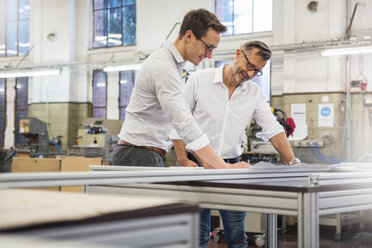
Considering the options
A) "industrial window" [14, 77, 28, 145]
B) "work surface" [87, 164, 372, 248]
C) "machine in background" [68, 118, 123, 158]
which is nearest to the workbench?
"work surface" [87, 164, 372, 248]

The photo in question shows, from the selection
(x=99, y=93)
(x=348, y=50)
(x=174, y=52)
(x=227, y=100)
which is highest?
(x=348, y=50)

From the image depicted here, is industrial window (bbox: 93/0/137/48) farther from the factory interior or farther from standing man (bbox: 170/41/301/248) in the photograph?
standing man (bbox: 170/41/301/248)

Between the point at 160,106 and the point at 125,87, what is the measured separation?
789 cm

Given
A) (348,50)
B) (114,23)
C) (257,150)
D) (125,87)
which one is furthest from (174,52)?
(114,23)

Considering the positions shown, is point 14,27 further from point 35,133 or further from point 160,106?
point 160,106

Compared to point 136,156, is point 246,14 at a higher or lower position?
higher

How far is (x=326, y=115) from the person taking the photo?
7.29 meters

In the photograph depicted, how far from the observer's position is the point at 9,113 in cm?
1080

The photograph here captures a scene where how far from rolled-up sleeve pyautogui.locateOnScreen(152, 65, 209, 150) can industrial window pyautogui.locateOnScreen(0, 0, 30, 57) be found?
995 centimetres

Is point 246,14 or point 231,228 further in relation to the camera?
point 246,14

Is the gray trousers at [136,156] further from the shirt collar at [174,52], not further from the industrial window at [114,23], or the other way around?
the industrial window at [114,23]

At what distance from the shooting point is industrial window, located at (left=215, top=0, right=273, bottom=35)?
8.35 metres

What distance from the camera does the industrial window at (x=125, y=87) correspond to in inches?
377

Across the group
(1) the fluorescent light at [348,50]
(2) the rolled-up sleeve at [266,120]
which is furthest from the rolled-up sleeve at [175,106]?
(1) the fluorescent light at [348,50]
